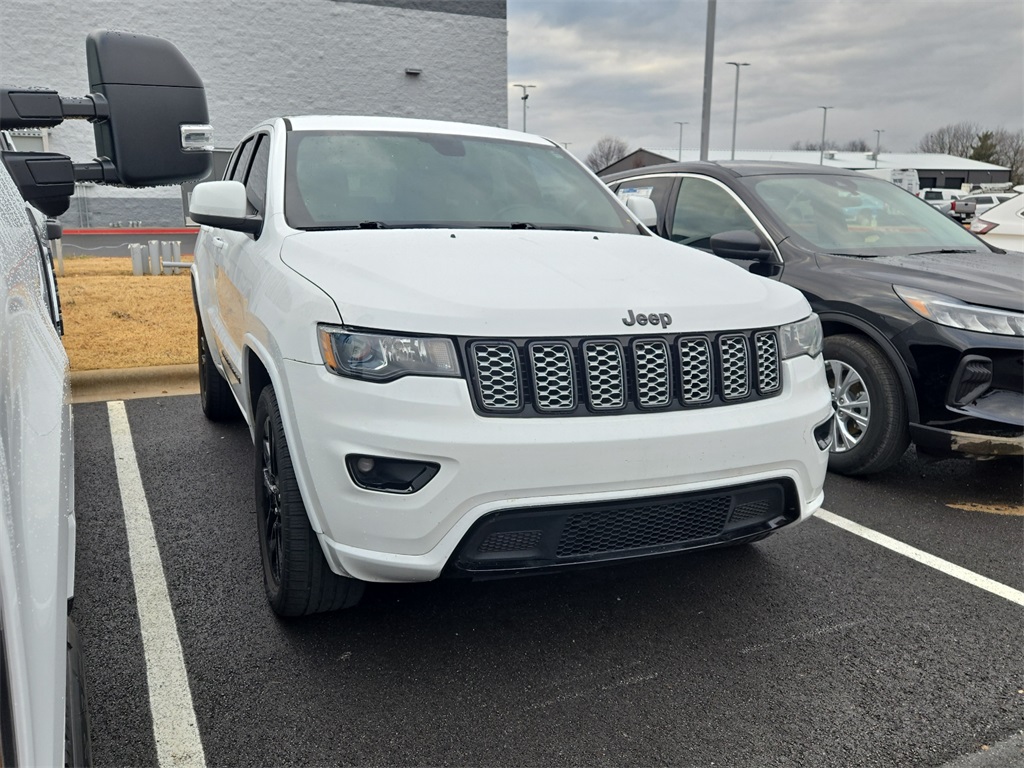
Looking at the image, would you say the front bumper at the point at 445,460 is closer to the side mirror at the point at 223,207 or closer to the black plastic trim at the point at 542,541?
the black plastic trim at the point at 542,541

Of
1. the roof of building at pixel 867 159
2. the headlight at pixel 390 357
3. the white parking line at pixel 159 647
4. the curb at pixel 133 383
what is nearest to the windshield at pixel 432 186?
the headlight at pixel 390 357

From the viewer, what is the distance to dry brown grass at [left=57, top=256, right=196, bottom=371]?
662cm

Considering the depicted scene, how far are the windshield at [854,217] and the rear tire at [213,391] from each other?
11.7 ft

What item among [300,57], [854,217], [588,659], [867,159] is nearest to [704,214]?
[854,217]

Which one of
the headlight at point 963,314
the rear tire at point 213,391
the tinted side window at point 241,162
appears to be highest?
the tinted side window at point 241,162

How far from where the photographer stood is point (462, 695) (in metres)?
2.48

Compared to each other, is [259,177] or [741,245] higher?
[259,177]

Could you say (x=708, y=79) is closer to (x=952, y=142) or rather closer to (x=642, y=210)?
(x=642, y=210)

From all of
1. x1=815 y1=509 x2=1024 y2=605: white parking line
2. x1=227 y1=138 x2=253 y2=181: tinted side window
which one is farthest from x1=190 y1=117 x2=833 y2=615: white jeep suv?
x1=227 y1=138 x2=253 y2=181: tinted side window

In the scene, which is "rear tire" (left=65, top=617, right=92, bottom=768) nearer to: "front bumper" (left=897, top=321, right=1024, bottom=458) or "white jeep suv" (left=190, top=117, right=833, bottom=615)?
"white jeep suv" (left=190, top=117, right=833, bottom=615)

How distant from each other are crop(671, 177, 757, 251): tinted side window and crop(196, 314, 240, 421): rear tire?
10.3ft

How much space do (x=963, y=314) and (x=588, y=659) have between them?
2636 millimetres

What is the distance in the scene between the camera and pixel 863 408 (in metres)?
4.39

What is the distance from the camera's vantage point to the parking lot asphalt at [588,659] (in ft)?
7.46
